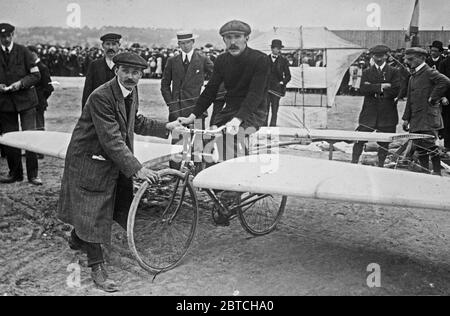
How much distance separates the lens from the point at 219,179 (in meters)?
2.98

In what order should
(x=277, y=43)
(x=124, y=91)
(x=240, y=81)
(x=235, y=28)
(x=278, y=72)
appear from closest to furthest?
(x=124, y=91), (x=235, y=28), (x=240, y=81), (x=277, y=43), (x=278, y=72)

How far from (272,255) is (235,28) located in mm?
1681

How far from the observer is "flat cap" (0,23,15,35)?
4631 millimetres

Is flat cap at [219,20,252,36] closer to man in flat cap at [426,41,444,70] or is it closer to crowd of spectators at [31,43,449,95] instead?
man in flat cap at [426,41,444,70]

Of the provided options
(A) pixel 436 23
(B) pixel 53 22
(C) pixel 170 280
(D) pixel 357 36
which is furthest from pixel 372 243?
(D) pixel 357 36

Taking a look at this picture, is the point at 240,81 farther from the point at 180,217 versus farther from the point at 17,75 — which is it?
the point at 17,75

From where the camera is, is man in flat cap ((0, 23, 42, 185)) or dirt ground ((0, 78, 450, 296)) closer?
dirt ground ((0, 78, 450, 296))

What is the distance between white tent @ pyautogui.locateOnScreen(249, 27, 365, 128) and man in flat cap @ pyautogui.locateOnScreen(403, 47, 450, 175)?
4.29 feet

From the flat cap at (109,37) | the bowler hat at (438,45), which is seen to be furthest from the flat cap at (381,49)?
the flat cap at (109,37)

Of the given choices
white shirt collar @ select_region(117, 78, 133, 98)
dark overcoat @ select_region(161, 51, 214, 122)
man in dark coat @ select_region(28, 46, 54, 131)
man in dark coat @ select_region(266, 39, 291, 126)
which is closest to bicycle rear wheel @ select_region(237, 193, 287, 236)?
white shirt collar @ select_region(117, 78, 133, 98)

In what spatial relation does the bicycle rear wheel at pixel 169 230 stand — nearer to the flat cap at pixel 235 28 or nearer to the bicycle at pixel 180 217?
the bicycle at pixel 180 217

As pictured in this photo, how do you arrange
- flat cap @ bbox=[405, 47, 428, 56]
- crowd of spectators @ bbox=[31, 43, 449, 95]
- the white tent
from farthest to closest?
crowd of spectators @ bbox=[31, 43, 449, 95] → the white tent → flat cap @ bbox=[405, 47, 428, 56]

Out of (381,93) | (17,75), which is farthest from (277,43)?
(17,75)
